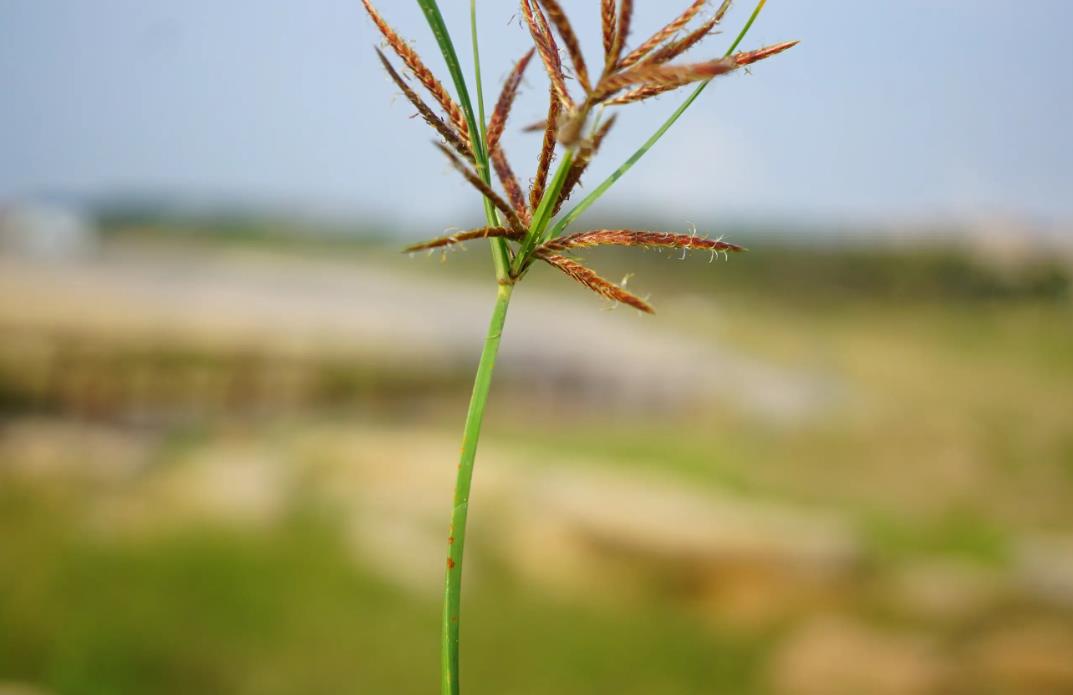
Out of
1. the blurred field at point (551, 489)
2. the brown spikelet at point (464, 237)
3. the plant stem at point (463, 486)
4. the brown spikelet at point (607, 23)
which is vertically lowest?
the blurred field at point (551, 489)

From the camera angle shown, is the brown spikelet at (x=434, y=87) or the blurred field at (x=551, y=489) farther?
the blurred field at (x=551, y=489)

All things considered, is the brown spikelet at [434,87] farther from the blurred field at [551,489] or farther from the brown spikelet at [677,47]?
the blurred field at [551,489]

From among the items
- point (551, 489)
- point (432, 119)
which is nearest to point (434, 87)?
point (432, 119)

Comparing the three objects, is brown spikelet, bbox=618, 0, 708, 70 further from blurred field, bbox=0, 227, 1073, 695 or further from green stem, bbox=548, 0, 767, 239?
blurred field, bbox=0, 227, 1073, 695

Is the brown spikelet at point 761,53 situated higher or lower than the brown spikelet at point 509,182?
higher

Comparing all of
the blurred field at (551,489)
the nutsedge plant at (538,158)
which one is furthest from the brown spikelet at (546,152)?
the blurred field at (551,489)

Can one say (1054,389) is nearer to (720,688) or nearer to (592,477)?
(592,477)

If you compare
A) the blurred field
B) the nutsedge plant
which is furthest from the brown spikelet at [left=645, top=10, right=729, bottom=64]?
the blurred field
